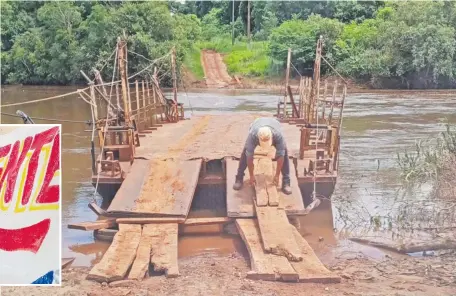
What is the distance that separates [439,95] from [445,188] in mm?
24176

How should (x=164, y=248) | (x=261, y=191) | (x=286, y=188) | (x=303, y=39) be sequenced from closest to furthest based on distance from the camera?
(x=164, y=248) → (x=261, y=191) → (x=286, y=188) → (x=303, y=39)

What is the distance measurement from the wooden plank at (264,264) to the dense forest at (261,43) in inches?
999

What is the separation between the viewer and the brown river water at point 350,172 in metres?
7.60

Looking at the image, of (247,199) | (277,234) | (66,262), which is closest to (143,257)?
(66,262)

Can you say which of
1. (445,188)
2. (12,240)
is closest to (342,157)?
(445,188)

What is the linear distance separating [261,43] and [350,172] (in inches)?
1325

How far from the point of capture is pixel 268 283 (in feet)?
17.9

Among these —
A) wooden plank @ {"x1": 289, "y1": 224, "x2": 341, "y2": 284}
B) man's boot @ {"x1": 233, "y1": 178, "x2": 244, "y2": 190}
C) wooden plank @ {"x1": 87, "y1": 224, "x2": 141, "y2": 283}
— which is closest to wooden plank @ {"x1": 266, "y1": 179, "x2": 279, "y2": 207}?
man's boot @ {"x1": 233, "y1": 178, "x2": 244, "y2": 190}

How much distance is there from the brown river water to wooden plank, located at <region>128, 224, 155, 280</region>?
553 mm

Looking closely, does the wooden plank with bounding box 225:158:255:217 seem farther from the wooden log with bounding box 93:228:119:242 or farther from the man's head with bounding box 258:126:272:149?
the wooden log with bounding box 93:228:119:242

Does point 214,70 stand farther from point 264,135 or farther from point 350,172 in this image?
point 264,135

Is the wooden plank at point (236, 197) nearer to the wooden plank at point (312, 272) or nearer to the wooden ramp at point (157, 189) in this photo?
the wooden ramp at point (157, 189)

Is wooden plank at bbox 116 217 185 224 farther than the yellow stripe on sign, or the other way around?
wooden plank at bbox 116 217 185 224

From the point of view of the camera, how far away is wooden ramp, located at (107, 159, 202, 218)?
7.42 m
